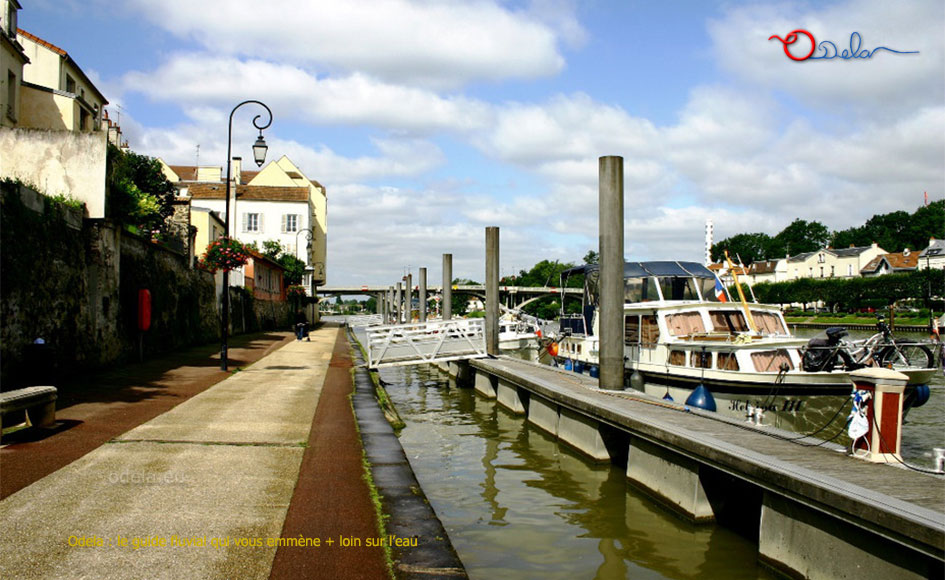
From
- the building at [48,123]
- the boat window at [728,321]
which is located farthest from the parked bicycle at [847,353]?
the building at [48,123]

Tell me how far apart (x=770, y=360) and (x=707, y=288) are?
5.76 metres

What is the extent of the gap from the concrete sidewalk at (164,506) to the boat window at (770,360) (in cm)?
983

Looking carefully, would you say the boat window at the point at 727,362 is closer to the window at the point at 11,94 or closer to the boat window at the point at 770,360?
the boat window at the point at 770,360

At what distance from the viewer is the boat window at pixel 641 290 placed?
21047mm

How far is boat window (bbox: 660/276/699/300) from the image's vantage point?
21031 millimetres

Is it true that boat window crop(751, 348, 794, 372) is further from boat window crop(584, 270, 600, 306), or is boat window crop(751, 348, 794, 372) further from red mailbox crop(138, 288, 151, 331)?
red mailbox crop(138, 288, 151, 331)

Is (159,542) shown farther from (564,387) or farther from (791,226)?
(791,226)

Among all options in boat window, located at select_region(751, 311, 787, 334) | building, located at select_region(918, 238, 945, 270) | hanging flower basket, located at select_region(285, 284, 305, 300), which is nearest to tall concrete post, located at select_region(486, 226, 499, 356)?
boat window, located at select_region(751, 311, 787, 334)

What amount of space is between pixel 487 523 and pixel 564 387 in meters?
6.08

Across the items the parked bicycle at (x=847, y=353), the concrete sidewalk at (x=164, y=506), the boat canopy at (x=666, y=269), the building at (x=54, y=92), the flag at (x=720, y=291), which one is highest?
the building at (x=54, y=92)

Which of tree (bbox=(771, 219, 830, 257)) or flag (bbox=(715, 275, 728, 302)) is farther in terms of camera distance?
tree (bbox=(771, 219, 830, 257))

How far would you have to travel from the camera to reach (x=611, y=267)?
13383 mm

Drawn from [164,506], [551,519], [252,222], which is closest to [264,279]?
[252,222]

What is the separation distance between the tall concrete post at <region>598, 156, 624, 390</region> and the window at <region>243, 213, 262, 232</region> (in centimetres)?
6314
